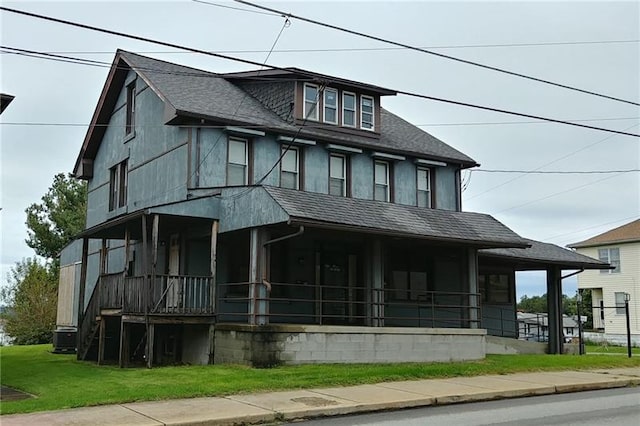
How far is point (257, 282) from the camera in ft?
55.4

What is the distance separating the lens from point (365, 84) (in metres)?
23.6

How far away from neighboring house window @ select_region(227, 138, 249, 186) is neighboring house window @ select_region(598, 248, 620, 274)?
29.5 metres

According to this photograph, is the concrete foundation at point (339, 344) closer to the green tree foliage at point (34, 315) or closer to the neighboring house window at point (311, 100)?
the neighboring house window at point (311, 100)

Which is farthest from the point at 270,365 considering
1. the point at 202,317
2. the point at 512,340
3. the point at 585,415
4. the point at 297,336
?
the point at 512,340

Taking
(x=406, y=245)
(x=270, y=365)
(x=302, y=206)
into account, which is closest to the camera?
(x=270, y=365)

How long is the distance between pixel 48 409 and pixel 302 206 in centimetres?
791

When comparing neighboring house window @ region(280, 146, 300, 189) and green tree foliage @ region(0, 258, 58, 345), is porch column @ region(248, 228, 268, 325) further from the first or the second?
green tree foliage @ region(0, 258, 58, 345)

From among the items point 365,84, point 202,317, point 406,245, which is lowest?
point 202,317

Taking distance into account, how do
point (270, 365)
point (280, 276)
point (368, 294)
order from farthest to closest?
point (280, 276) → point (368, 294) → point (270, 365)

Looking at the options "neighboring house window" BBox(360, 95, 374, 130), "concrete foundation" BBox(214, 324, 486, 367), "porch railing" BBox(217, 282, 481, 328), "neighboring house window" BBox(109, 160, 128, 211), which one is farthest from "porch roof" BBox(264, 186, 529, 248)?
"neighboring house window" BBox(109, 160, 128, 211)

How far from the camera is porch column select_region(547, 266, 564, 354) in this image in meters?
25.2

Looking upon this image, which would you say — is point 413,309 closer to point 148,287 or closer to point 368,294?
point 368,294

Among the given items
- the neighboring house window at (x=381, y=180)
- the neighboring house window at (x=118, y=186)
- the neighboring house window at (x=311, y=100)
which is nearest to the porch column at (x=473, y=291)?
the neighboring house window at (x=381, y=180)

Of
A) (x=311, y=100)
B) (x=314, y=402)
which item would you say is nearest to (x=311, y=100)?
(x=311, y=100)
